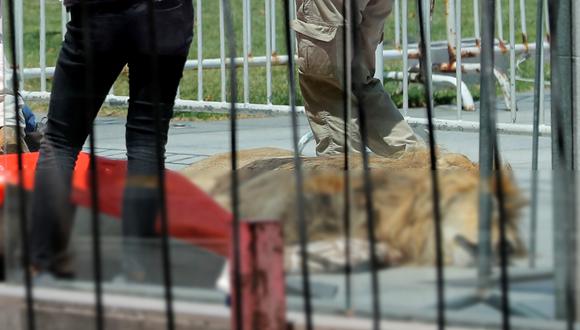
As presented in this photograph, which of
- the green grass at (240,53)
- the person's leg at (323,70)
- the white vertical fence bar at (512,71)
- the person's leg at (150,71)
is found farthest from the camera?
the green grass at (240,53)

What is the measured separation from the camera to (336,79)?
20.0 feet

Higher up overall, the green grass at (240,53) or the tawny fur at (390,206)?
the tawny fur at (390,206)

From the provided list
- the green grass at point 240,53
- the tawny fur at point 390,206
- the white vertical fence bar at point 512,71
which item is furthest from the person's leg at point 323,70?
the tawny fur at point 390,206

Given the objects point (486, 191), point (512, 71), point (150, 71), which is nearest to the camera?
point (486, 191)

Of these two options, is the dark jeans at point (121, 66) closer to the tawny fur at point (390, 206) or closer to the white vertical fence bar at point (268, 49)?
the tawny fur at point (390, 206)

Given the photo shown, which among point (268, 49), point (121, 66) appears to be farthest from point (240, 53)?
point (121, 66)

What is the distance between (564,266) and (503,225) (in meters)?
0.12

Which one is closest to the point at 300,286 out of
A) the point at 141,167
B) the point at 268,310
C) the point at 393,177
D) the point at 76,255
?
the point at 268,310

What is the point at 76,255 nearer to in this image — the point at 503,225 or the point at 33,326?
the point at 33,326

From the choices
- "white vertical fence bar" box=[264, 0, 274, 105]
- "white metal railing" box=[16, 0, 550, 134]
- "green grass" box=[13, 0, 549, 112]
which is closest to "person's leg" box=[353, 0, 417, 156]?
"white metal railing" box=[16, 0, 550, 134]

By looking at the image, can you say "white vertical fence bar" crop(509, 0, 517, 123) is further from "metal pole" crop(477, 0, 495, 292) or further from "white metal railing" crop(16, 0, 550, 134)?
"metal pole" crop(477, 0, 495, 292)

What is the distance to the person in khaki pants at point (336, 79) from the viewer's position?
6020mm

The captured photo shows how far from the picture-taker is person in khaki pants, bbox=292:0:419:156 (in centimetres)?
602

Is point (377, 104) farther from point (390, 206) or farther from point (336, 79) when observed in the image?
point (390, 206)
